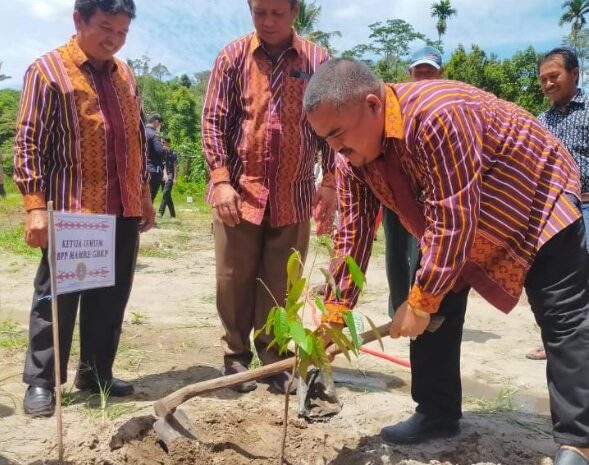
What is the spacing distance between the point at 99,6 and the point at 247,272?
1529 millimetres

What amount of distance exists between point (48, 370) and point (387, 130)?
2.05 m

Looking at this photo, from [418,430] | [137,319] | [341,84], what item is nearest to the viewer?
[341,84]

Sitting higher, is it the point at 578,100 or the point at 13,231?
the point at 578,100

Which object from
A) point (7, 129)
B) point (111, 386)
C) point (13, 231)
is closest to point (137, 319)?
point (111, 386)

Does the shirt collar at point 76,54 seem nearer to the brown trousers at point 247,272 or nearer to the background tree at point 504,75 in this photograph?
the brown trousers at point 247,272

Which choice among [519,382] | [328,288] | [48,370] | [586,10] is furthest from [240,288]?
[586,10]

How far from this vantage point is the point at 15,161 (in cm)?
285

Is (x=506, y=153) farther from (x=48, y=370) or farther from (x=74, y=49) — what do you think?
(x=48, y=370)

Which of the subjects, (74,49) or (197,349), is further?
(197,349)

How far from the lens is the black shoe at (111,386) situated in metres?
3.24

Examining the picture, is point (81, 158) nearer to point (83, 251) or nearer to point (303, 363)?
point (83, 251)

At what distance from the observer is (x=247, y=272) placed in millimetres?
3371

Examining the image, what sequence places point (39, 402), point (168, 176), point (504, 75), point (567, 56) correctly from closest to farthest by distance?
1. point (39, 402)
2. point (567, 56)
3. point (168, 176)
4. point (504, 75)

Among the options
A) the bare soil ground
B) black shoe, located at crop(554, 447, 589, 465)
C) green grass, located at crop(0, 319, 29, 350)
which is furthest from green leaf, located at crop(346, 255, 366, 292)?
green grass, located at crop(0, 319, 29, 350)
